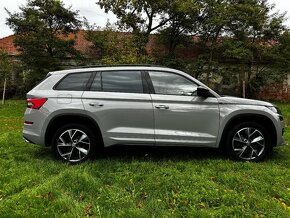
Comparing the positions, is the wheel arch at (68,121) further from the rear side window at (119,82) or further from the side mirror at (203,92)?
the side mirror at (203,92)

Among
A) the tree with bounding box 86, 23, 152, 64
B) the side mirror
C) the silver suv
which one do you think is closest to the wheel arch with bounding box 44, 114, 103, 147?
the silver suv

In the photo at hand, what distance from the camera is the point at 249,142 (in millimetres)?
5117

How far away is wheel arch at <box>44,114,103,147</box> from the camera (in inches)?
199

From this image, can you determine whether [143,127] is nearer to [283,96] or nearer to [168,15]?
[168,15]

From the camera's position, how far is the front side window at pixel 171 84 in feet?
16.9

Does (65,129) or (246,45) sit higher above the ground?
(246,45)

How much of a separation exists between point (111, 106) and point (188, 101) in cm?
131

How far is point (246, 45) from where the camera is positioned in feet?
69.9

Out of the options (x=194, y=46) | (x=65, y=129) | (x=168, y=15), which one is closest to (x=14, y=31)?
(x=168, y=15)

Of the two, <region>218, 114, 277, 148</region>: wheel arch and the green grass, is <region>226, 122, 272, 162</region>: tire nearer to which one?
<region>218, 114, 277, 148</region>: wheel arch

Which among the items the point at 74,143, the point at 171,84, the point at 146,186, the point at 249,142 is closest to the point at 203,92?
the point at 171,84

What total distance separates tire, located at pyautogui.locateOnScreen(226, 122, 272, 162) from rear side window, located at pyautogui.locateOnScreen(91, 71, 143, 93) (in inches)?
71.8

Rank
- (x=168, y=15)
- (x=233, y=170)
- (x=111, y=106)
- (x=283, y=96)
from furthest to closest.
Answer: (x=283, y=96)
(x=168, y=15)
(x=111, y=106)
(x=233, y=170)

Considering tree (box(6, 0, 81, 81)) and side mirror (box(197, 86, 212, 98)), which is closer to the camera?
side mirror (box(197, 86, 212, 98))
